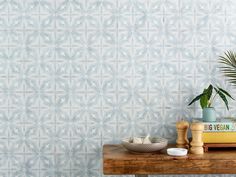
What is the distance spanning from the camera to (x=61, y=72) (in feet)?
7.83

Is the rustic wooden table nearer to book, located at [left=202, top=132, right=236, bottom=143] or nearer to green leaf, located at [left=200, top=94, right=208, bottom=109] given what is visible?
book, located at [left=202, top=132, right=236, bottom=143]

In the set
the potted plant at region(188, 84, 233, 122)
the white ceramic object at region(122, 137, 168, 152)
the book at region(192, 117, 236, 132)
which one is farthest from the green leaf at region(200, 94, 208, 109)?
the white ceramic object at region(122, 137, 168, 152)

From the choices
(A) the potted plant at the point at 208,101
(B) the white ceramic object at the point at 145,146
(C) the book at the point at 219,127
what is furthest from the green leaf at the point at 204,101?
(B) the white ceramic object at the point at 145,146

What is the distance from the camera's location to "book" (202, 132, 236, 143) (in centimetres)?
220

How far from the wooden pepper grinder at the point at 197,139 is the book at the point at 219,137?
7cm

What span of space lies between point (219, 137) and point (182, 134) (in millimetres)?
192

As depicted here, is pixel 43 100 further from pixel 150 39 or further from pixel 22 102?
pixel 150 39

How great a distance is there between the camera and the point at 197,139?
2.14 meters

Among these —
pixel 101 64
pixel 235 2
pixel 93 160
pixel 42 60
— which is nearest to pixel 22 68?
pixel 42 60

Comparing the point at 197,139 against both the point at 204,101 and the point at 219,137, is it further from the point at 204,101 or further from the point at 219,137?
the point at 204,101

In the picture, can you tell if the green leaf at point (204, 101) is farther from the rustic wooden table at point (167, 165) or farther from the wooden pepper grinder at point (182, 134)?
the rustic wooden table at point (167, 165)

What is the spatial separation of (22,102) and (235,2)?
1.30m

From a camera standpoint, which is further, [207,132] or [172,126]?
[172,126]

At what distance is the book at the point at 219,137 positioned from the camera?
7.22ft
